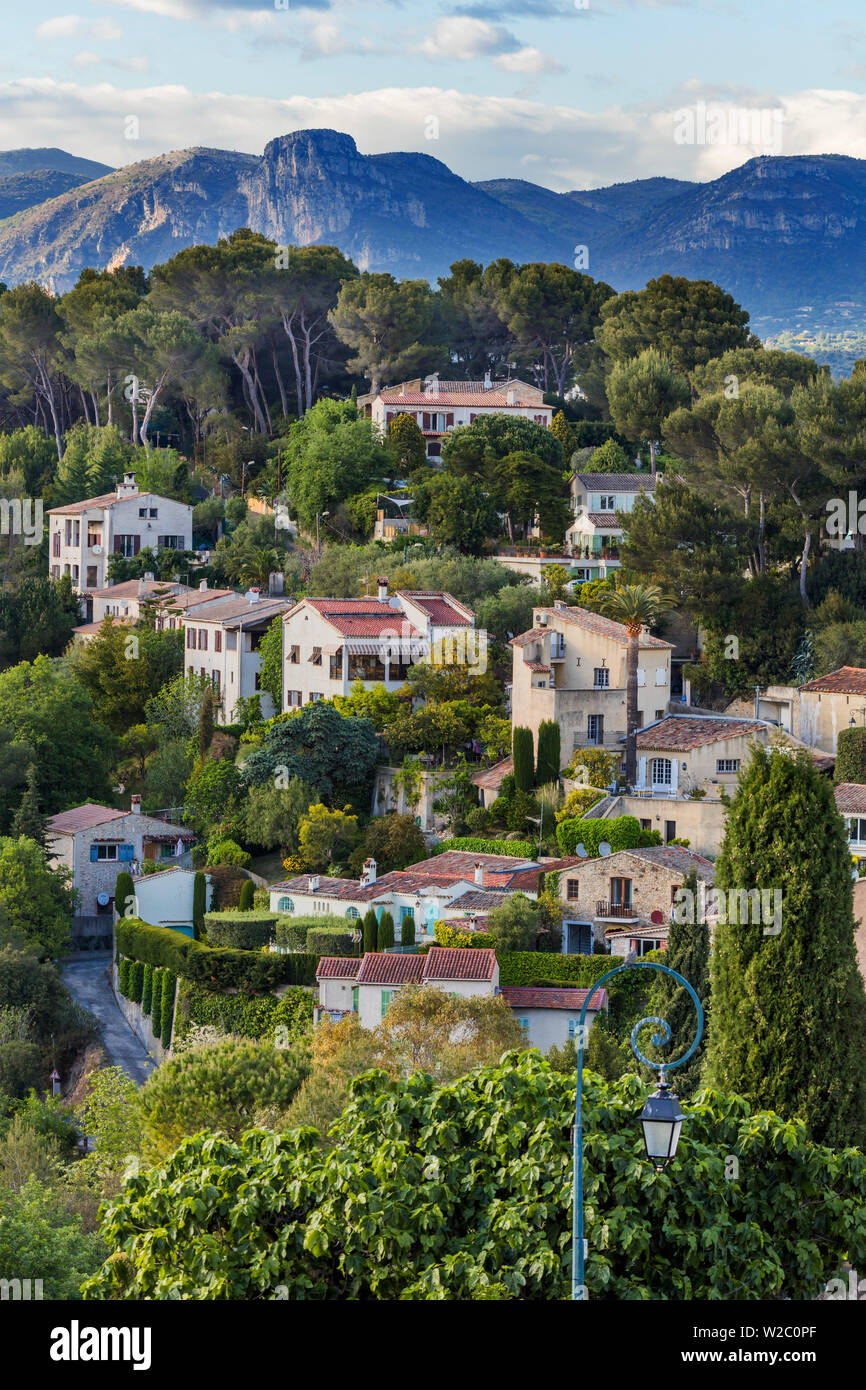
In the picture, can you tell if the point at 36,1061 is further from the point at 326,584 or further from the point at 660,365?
the point at 660,365

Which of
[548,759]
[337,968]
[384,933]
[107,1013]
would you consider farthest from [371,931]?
[107,1013]

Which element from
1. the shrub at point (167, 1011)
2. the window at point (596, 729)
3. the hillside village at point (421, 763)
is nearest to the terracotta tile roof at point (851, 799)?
the hillside village at point (421, 763)

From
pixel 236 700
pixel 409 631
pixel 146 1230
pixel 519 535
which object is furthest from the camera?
pixel 519 535

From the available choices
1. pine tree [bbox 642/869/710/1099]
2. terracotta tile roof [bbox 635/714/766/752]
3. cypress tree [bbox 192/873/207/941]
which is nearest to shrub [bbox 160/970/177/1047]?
cypress tree [bbox 192/873/207/941]

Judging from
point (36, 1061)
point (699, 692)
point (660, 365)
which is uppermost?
point (660, 365)
